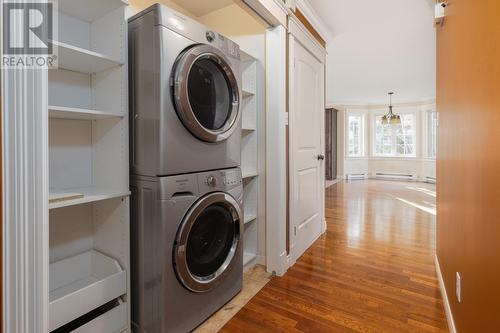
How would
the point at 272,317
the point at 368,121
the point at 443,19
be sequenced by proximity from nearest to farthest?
1. the point at 272,317
2. the point at 443,19
3. the point at 368,121

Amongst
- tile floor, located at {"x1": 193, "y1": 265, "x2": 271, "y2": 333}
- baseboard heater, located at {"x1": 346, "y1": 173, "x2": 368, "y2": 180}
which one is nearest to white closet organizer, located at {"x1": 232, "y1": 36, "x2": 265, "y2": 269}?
tile floor, located at {"x1": 193, "y1": 265, "x2": 271, "y2": 333}

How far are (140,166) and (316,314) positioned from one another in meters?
1.39

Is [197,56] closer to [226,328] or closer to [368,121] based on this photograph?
[226,328]

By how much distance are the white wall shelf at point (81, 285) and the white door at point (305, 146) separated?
144cm

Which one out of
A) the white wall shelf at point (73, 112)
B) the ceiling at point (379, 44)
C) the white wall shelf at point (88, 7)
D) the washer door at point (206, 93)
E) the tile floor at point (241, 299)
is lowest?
the tile floor at point (241, 299)

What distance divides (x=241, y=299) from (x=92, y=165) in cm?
129

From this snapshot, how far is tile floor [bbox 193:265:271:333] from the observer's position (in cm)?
158

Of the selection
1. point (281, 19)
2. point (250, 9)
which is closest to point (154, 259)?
point (250, 9)

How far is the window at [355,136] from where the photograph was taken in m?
8.84

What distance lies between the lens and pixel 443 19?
1847 millimetres

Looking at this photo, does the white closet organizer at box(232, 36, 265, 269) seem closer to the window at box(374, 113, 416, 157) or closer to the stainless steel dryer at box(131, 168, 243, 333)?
the stainless steel dryer at box(131, 168, 243, 333)

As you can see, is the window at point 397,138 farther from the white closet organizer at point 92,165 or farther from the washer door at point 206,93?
the white closet organizer at point 92,165

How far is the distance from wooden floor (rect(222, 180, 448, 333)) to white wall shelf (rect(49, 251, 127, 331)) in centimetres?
69

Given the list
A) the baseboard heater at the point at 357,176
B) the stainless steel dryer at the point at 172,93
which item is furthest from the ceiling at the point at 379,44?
the baseboard heater at the point at 357,176
